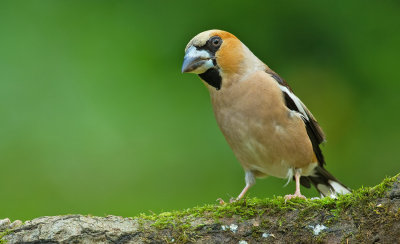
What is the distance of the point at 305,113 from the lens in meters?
5.38

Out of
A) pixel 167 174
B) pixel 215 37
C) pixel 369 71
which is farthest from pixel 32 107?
pixel 369 71

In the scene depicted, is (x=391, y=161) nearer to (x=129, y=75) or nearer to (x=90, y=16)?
(x=129, y=75)

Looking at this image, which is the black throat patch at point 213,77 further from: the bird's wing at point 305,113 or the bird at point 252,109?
the bird's wing at point 305,113

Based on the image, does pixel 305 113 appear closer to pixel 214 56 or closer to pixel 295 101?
pixel 295 101

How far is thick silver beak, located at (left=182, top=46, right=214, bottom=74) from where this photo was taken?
498 centimetres

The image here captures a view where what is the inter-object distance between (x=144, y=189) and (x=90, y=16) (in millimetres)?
1812

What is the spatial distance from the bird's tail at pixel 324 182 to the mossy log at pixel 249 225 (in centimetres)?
190

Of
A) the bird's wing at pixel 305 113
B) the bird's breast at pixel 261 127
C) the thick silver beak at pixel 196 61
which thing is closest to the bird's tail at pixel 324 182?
the bird's wing at pixel 305 113

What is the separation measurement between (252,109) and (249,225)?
1.39m

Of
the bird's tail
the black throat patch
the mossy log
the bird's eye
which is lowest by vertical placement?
the mossy log

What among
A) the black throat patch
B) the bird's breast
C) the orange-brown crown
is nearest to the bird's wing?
the bird's breast

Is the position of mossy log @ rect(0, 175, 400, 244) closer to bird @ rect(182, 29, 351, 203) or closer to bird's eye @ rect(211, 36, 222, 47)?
bird @ rect(182, 29, 351, 203)

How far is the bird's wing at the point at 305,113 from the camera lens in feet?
17.1

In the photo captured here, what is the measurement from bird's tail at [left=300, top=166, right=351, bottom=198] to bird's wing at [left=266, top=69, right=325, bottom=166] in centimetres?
11
